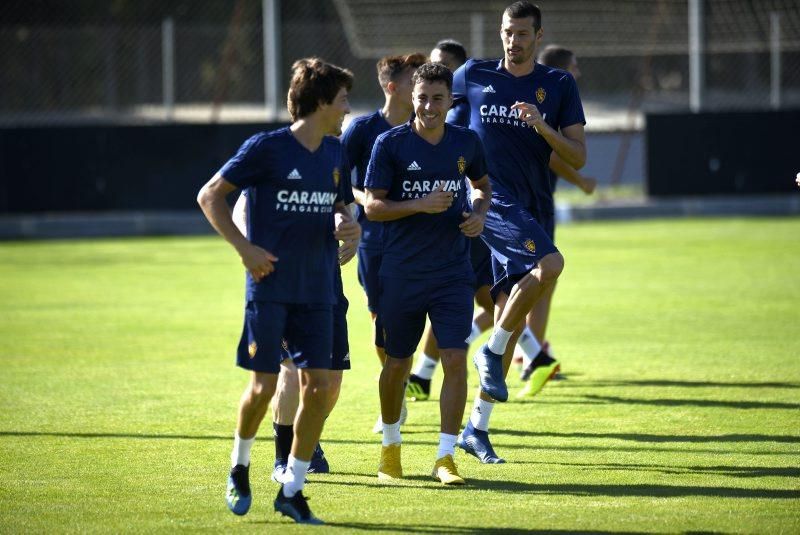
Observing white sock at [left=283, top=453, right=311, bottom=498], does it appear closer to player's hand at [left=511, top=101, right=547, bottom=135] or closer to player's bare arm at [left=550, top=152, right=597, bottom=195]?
player's hand at [left=511, top=101, right=547, bottom=135]

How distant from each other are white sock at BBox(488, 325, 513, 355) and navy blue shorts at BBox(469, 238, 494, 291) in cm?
145

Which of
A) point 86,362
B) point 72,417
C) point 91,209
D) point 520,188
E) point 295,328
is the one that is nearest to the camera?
point 295,328

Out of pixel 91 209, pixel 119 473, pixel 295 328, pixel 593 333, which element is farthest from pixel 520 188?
pixel 91 209

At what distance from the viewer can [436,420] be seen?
845 centimetres

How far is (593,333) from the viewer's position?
39.0ft

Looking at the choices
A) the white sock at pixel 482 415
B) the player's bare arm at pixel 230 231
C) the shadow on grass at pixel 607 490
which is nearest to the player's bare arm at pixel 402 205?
the player's bare arm at pixel 230 231

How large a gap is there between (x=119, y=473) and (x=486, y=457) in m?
1.97

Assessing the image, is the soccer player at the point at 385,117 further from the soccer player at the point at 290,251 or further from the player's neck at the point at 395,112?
the soccer player at the point at 290,251

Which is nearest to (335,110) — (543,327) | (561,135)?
(561,135)

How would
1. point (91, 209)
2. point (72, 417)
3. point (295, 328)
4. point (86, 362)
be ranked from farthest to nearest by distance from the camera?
point (91, 209), point (86, 362), point (72, 417), point (295, 328)

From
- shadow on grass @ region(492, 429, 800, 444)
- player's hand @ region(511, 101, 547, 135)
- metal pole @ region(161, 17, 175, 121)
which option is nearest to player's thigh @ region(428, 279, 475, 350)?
player's hand @ region(511, 101, 547, 135)

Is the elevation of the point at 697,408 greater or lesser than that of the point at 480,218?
lesser

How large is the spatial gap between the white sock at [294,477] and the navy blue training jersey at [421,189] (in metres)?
1.32

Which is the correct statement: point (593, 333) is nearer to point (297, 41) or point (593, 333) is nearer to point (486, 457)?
point (486, 457)
